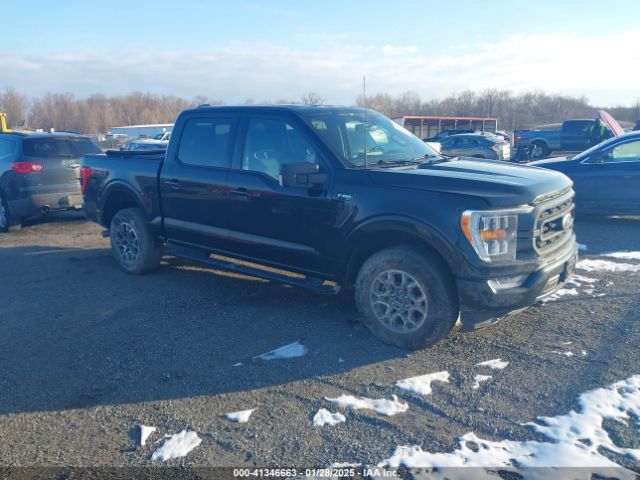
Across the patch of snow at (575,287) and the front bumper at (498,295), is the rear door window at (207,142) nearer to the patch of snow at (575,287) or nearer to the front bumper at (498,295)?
the front bumper at (498,295)

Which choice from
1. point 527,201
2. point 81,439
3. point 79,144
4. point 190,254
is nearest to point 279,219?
point 190,254

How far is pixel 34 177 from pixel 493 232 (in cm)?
815

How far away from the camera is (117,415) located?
12.1 ft

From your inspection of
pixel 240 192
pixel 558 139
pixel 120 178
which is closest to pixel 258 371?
pixel 240 192

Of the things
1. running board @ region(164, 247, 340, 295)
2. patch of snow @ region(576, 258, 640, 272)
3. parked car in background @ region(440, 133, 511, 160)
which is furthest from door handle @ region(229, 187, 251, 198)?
parked car in background @ region(440, 133, 511, 160)

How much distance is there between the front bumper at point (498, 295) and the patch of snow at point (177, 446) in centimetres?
216

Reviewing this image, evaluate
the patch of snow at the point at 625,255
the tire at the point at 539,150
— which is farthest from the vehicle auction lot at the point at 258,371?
the tire at the point at 539,150

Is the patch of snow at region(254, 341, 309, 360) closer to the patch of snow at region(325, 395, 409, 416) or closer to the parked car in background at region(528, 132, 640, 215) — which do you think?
the patch of snow at region(325, 395, 409, 416)

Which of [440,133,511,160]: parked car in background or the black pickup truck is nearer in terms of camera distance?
the black pickup truck

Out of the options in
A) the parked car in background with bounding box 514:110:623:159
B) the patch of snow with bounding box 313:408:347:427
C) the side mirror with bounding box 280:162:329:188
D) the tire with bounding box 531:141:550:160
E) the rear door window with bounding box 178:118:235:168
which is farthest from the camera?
the tire with bounding box 531:141:550:160

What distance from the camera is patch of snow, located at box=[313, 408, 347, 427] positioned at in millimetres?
3547

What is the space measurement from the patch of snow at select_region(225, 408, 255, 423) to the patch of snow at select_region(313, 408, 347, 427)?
43 centimetres

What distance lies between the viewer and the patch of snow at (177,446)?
3.22m

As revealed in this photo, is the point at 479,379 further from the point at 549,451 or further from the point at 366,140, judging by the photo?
the point at 366,140
